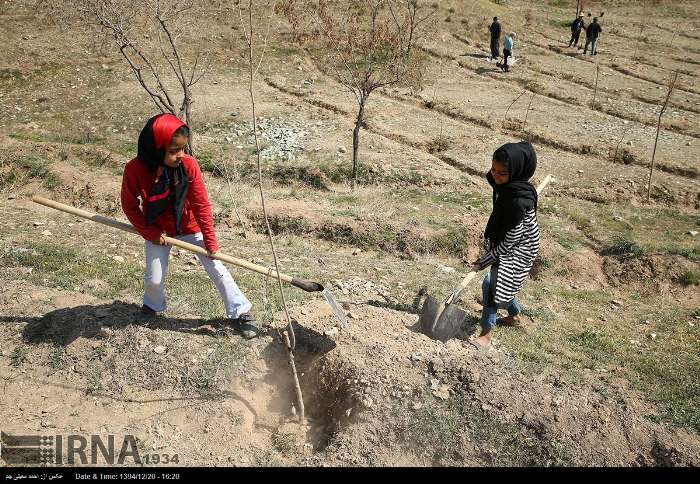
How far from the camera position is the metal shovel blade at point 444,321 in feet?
14.2

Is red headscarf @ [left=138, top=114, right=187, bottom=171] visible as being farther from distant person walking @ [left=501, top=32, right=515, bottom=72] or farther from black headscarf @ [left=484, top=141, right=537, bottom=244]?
distant person walking @ [left=501, top=32, right=515, bottom=72]

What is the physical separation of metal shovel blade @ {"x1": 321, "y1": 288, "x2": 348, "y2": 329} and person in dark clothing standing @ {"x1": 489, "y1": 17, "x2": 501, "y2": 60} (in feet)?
48.4

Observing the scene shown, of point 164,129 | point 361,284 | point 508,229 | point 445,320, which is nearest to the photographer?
point 164,129

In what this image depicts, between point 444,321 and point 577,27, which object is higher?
point 577,27

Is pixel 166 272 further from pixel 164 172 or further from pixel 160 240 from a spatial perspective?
pixel 164 172

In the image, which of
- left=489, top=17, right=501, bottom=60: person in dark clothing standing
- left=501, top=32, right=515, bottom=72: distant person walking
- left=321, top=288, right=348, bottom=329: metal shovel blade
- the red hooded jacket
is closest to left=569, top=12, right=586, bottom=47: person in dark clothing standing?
left=489, top=17, right=501, bottom=60: person in dark clothing standing

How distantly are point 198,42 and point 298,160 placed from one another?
25.9 ft

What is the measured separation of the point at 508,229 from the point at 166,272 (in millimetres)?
2643

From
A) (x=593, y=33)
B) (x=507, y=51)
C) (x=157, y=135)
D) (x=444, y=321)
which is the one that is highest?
(x=593, y=33)

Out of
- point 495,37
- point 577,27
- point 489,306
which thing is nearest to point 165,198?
point 489,306

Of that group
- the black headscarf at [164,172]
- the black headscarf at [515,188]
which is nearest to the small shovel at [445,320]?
the black headscarf at [515,188]

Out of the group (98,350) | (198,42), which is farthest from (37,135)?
(98,350)

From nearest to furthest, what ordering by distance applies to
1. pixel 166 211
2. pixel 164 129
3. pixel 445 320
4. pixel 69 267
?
pixel 164 129 < pixel 166 211 < pixel 445 320 < pixel 69 267

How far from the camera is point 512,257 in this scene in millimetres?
4297
